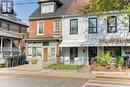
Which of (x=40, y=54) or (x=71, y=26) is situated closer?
(x=71, y=26)

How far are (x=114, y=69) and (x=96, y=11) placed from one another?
5.92 m

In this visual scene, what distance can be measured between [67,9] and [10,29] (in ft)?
43.8

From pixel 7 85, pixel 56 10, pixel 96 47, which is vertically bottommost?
pixel 7 85

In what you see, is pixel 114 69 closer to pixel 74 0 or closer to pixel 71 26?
pixel 71 26

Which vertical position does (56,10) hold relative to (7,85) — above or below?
above

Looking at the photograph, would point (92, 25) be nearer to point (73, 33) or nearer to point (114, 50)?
point (73, 33)

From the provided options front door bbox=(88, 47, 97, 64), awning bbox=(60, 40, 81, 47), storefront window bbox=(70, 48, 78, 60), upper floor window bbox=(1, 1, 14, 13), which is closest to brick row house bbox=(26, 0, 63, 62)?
awning bbox=(60, 40, 81, 47)

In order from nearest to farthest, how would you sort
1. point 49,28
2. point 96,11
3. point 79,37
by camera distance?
1. point 96,11
2. point 79,37
3. point 49,28

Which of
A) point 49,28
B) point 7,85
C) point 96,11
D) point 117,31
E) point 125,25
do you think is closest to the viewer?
point 7,85

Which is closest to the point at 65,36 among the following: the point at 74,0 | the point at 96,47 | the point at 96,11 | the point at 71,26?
the point at 71,26

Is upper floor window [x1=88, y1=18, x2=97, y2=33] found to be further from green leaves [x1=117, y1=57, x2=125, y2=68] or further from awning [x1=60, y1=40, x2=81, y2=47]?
green leaves [x1=117, y1=57, x2=125, y2=68]

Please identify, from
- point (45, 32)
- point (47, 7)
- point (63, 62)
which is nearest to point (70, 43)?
point (63, 62)

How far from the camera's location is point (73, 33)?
30.6 meters

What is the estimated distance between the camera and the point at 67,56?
31.1 m
